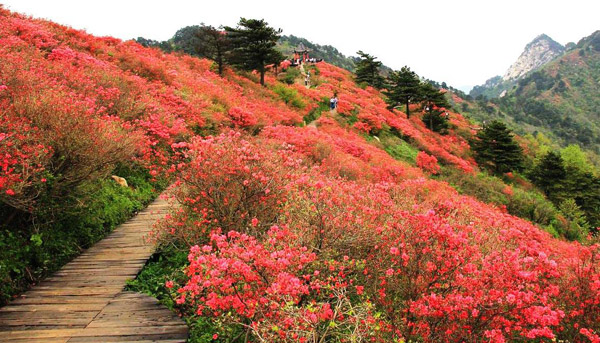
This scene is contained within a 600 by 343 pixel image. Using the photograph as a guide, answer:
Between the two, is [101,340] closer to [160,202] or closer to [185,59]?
[160,202]

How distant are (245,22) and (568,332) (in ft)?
79.8

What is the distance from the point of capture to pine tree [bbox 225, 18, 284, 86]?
76.1ft

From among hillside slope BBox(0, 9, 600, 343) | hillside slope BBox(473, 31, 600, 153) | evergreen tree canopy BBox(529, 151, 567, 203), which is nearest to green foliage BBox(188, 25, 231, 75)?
hillside slope BBox(0, 9, 600, 343)

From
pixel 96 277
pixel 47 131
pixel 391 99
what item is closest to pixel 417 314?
pixel 96 277

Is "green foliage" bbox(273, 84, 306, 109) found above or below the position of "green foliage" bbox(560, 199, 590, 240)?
above

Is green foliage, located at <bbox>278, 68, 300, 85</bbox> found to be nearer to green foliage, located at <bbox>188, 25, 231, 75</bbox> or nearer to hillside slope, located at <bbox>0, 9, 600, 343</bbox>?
green foliage, located at <bbox>188, 25, 231, 75</bbox>

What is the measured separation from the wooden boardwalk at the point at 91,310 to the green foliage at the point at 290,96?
18714 mm

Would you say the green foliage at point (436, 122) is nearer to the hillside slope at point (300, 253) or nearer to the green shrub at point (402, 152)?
the green shrub at point (402, 152)

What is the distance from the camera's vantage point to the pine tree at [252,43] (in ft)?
76.1

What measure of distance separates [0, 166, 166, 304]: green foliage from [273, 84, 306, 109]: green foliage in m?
16.3

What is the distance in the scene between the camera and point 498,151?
27594 mm

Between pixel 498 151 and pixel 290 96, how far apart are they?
63.8 ft

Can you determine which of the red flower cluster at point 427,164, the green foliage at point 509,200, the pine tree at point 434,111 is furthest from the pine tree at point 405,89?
the green foliage at point 509,200

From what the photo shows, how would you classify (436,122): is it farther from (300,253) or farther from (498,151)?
(300,253)
